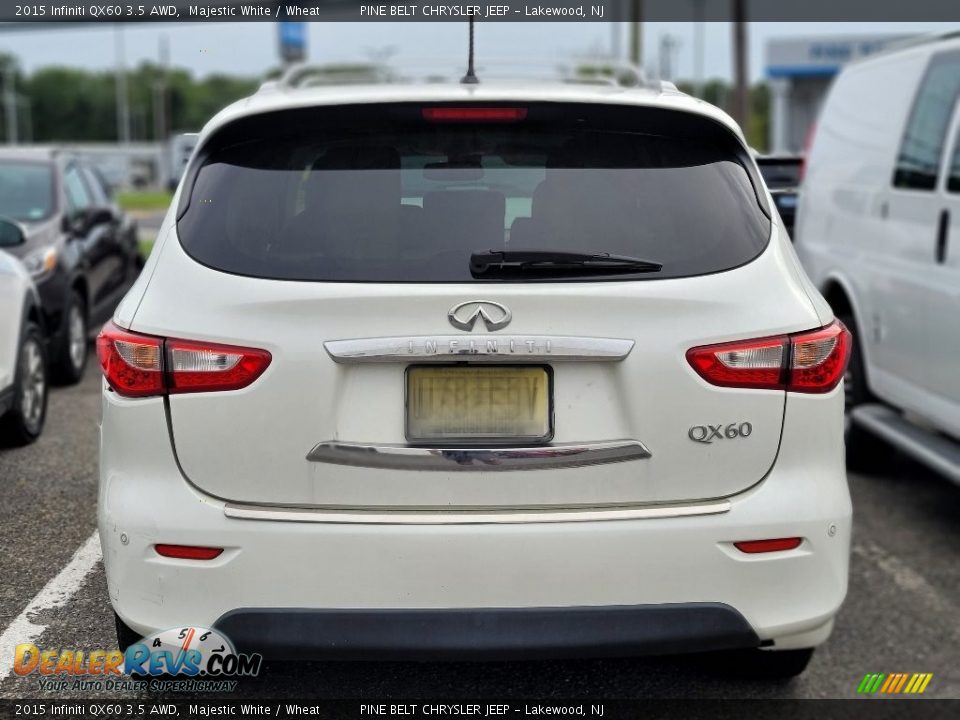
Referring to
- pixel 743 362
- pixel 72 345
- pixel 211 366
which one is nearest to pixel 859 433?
pixel 743 362

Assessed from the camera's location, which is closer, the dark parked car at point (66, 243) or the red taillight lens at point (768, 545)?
the red taillight lens at point (768, 545)

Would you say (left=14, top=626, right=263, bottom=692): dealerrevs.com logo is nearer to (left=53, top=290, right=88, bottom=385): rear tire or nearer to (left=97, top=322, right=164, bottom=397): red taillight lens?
(left=97, top=322, right=164, bottom=397): red taillight lens

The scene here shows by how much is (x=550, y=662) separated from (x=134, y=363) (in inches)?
65.5

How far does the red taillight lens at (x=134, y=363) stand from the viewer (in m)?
2.71

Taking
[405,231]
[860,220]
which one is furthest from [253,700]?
[860,220]

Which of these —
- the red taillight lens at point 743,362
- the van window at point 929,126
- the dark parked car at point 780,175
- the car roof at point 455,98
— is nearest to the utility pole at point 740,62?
Answer: the van window at point 929,126

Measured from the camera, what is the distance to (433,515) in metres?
2.68

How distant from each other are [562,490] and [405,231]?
2.39ft

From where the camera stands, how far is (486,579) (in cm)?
268

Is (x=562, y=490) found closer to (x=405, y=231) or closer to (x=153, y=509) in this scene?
(x=405, y=231)

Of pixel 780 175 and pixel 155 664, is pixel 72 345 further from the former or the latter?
pixel 155 664

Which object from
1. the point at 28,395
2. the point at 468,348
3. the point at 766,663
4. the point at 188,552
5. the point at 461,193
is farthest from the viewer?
the point at 28,395

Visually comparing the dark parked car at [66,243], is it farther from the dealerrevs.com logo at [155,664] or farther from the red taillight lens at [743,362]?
the red taillight lens at [743,362]

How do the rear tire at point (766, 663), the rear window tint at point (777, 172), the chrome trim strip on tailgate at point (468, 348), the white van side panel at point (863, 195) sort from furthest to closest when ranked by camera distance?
1. the white van side panel at point (863, 195)
2. the rear window tint at point (777, 172)
3. the rear tire at point (766, 663)
4. the chrome trim strip on tailgate at point (468, 348)
